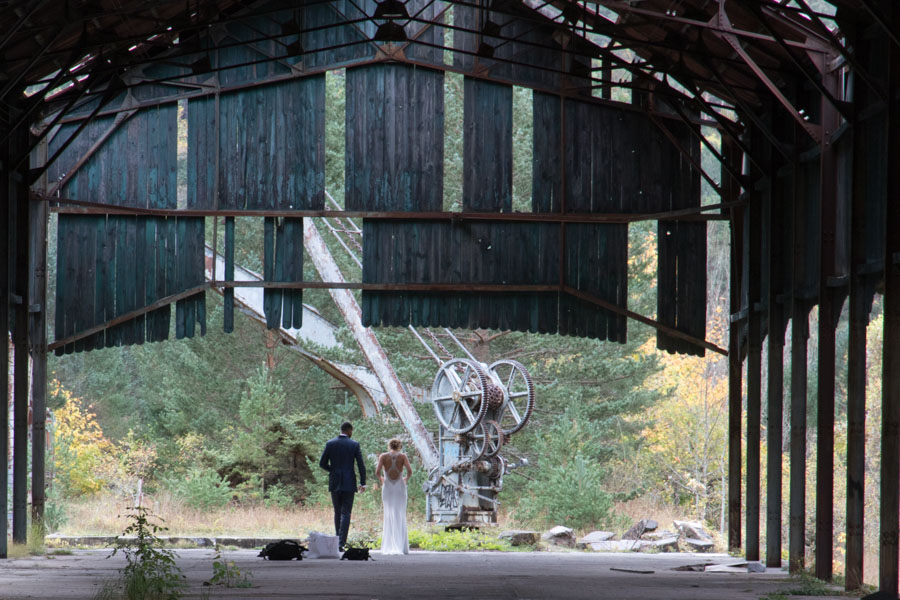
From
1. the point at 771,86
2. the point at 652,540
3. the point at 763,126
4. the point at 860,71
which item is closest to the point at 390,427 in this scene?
the point at 652,540

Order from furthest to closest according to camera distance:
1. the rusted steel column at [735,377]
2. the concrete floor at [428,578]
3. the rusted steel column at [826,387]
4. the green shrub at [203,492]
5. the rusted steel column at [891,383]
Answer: the green shrub at [203,492] → the rusted steel column at [735,377] → the rusted steel column at [826,387] → the rusted steel column at [891,383] → the concrete floor at [428,578]

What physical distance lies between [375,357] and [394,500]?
10.5m

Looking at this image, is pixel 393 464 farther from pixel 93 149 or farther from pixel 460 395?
pixel 93 149

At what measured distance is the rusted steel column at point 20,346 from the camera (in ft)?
57.4

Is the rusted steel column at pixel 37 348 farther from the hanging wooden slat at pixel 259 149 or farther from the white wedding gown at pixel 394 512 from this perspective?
the white wedding gown at pixel 394 512

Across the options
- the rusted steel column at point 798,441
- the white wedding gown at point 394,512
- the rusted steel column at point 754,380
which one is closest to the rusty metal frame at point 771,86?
the rusted steel column at point 798,441

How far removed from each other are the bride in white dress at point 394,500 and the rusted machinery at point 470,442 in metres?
4.75

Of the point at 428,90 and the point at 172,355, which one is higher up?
the point at 428,90

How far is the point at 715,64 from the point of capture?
17359mm

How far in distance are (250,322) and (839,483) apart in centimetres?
1795

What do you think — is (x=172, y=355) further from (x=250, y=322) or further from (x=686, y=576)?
(x=686, y=576)

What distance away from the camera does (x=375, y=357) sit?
28625 millimetres

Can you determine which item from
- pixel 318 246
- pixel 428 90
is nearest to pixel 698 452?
pixel 318 246

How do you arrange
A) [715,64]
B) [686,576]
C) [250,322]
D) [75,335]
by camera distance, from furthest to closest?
[250,322], [75,335], [715,64], [686,576]
